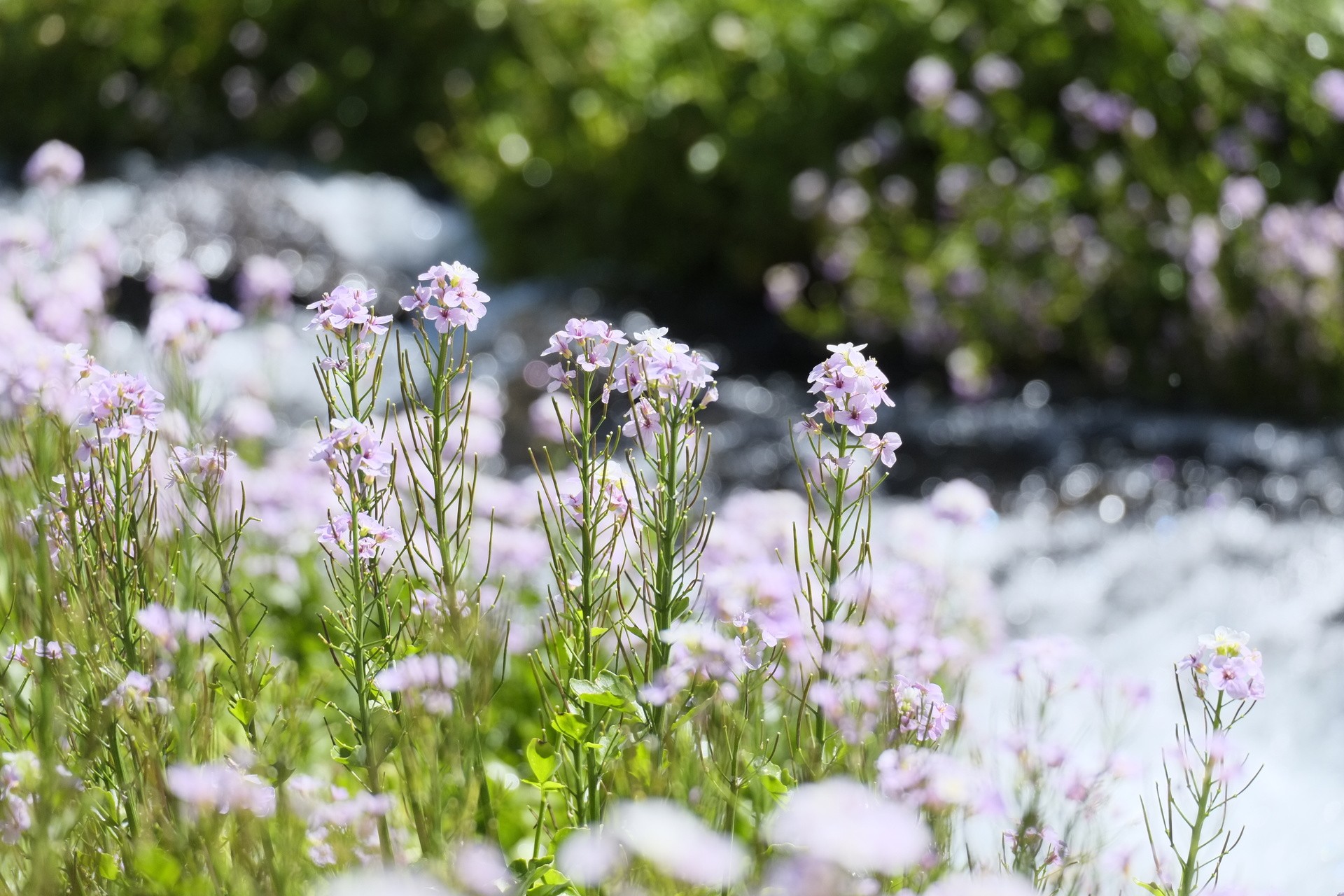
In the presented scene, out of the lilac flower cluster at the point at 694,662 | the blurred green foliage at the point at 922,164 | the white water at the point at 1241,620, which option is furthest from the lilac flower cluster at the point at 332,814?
the blurred green foliage at the point at 922,164

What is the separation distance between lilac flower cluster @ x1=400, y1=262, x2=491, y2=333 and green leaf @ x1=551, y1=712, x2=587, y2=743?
524mm

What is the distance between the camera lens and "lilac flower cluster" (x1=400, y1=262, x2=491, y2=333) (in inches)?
60.9

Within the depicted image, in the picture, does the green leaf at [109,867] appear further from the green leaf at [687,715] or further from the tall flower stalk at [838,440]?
the tall flower stalk at [838,440]

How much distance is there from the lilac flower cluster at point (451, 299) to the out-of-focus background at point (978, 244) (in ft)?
7.57

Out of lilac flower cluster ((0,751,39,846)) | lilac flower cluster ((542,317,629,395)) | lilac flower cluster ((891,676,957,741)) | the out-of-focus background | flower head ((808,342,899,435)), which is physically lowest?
lilac flower cluster ((0,751,39,846))

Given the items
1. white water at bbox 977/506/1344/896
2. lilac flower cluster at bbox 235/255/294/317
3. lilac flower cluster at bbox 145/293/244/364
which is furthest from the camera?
lilac flower cluster at bbox 235/255/294/317

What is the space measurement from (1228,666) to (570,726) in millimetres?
868

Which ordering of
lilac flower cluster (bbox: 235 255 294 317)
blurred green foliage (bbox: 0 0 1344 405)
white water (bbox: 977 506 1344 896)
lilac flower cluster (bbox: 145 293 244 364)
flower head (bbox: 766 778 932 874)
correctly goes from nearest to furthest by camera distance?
flower head (bbox: 766 778 932 874) → lilac flower cluster (bbox: 145 293 244 364) → white water (bbox: 977 506 1344 896) → lilac flower cluster (bbox: 235 255 294 317) → blurred green foliage (bbox: 0 0 1344 405)

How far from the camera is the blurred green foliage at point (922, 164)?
5.63 metres

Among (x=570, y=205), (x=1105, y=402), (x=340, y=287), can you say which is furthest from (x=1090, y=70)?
(x=340, y=287)

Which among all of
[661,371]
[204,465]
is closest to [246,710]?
[204,465]

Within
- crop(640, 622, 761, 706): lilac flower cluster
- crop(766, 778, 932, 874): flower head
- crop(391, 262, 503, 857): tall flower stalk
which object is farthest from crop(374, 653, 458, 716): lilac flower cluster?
crop(766, 778, 932, 874): flower head

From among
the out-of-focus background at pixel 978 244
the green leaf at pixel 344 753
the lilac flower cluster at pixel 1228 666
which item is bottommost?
the green leaf at pixel 344 753

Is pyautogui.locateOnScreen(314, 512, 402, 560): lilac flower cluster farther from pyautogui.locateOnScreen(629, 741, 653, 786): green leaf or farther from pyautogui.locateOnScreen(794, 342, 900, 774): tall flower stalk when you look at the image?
pyautogui.locateOnScreen(794, 342, 900, 774): tall flower stalk
